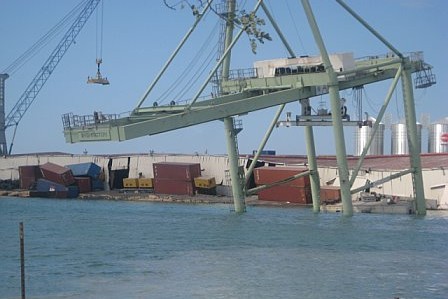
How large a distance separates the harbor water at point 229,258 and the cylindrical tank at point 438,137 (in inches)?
1313

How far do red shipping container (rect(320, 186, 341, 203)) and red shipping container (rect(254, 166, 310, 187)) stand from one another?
3.46 meters

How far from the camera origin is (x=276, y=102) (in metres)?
43.7

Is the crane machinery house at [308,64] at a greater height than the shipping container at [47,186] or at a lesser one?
greater

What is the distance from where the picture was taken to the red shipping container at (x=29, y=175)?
277ft

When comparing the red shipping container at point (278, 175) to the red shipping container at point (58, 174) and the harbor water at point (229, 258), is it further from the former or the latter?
the red shipping container at point (58, 174)

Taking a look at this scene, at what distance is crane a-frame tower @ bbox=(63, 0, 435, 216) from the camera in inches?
1608

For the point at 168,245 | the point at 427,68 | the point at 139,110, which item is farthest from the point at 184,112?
the point at 427,68

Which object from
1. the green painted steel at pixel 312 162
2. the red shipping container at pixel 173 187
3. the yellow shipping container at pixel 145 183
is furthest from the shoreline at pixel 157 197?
the green painted steel at pixel 312 162

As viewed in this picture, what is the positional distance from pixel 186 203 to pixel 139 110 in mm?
27699

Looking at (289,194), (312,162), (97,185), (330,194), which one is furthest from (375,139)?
(97,185)

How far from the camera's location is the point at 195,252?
3011cm

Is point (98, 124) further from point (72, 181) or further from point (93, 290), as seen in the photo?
point (72, 181)

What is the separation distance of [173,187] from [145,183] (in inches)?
200

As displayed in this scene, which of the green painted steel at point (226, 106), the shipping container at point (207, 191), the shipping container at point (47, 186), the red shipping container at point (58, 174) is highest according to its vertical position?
the green painted steel at point (226, 106)
